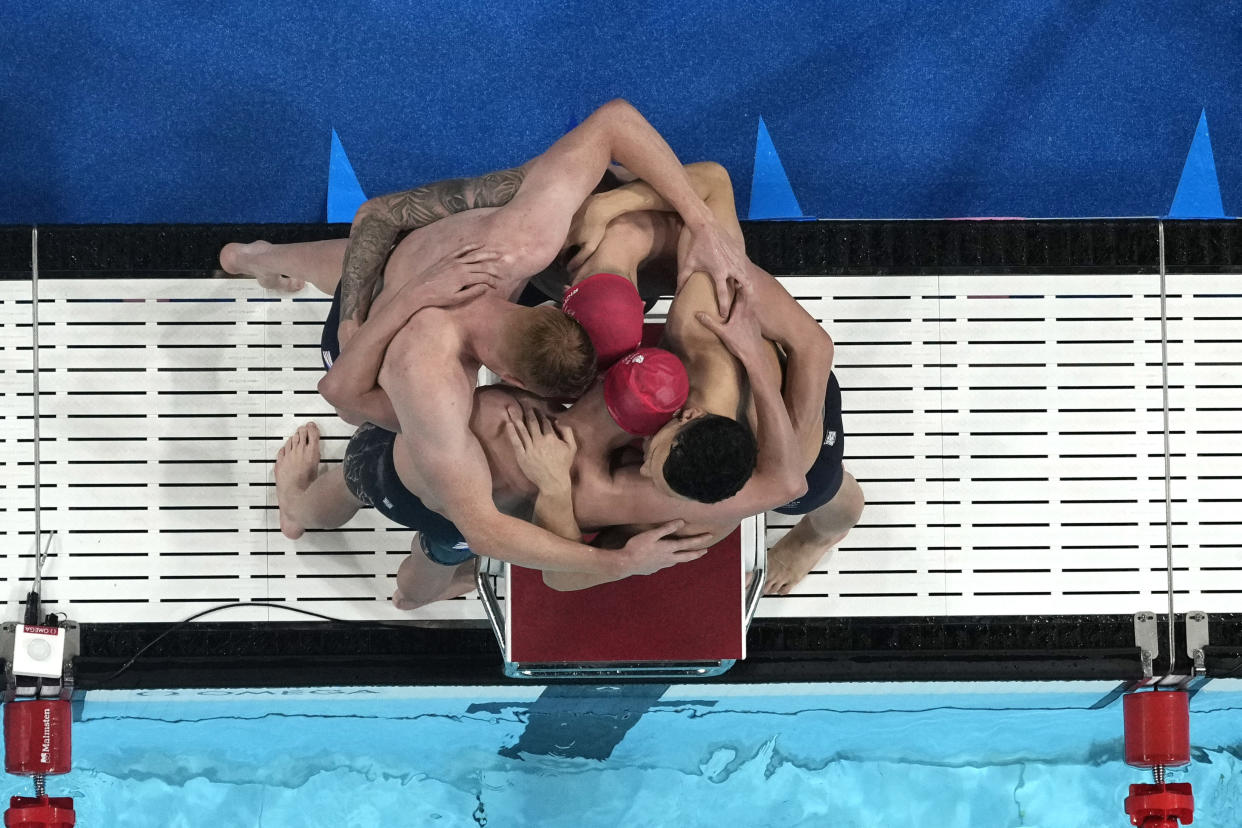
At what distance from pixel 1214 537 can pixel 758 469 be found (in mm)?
2107

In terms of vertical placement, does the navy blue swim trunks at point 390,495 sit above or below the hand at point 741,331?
below

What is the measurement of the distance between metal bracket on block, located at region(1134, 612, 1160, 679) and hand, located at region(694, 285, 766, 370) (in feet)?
6.56

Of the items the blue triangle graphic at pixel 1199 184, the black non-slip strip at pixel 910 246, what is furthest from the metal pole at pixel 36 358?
the blue triangle graphic at pixel 1199 184

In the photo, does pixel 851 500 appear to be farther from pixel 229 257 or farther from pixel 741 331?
pixel 229 257

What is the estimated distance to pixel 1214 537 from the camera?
379 cm

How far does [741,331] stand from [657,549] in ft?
1.91

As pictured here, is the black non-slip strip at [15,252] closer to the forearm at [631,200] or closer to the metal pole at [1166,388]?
the forearm at [631,200]

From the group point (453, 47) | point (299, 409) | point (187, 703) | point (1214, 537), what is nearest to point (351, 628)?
point (299, 409)

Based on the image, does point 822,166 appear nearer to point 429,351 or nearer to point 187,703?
point 429,351

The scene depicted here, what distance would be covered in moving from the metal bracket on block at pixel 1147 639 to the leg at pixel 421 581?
2304mm

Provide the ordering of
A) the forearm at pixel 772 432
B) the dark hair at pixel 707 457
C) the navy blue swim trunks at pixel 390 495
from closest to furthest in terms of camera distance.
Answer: the dark hair at pixel 707 457 < the forearm at pixel 772 432 < the navy blue swim trunks at pixel 390 495

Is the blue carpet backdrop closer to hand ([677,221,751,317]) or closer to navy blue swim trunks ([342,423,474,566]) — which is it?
navy blue swim trunks ([342,423,474,566])

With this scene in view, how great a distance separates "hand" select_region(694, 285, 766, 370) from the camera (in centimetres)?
259

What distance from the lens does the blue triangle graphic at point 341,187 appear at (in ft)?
14.3
